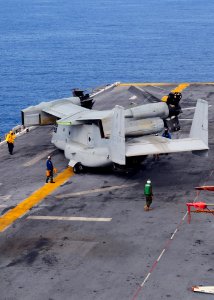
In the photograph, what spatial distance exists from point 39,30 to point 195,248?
17501 centimetres

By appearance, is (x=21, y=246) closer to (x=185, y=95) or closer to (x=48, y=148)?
(x=48, y=148)

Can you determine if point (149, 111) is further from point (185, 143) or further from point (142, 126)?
point (185, 143)

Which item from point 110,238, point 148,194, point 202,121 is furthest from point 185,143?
point 110,238

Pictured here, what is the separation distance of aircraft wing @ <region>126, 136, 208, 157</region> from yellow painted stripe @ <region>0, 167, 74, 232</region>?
5.29m

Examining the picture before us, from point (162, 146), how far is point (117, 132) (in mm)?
3011

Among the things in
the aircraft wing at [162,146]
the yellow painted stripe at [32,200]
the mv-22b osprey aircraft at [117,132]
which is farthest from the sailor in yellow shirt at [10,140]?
the aircraft wing at [162,146]

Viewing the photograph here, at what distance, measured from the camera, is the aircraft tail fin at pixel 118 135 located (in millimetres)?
36250

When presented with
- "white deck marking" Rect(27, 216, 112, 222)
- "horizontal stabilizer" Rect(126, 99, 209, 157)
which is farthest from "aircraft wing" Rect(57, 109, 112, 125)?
"white deck marking" Rect(27, 216, 112, 222)

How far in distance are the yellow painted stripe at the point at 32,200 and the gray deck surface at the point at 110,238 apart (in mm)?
472

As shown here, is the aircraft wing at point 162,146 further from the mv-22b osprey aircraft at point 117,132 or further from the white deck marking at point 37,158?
the white deck marking at point 37,158

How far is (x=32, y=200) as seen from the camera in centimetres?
3631

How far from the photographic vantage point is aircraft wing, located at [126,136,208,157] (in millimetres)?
36906

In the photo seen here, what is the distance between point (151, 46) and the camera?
157625mm

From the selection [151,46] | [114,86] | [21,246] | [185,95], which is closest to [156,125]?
[21,246]
